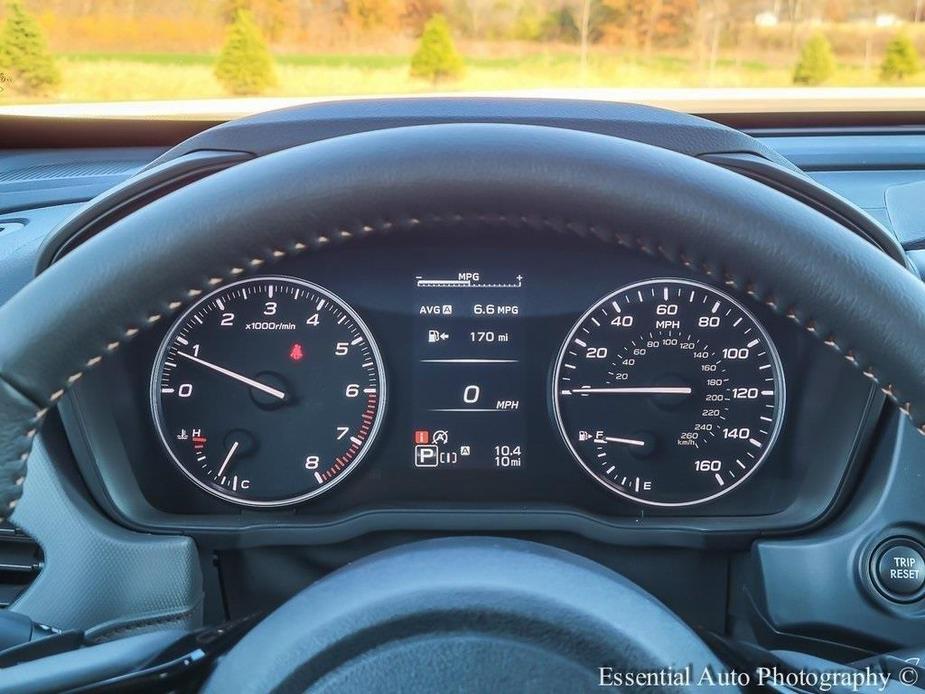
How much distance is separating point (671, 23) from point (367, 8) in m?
1.08

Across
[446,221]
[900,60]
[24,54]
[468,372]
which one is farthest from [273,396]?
[900,60]

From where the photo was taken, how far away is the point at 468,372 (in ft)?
7.93

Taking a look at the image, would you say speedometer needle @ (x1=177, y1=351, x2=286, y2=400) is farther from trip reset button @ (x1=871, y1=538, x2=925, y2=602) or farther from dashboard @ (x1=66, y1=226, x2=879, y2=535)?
trip reset button @ (x1=871, y1=538, x2=925, y2=602)

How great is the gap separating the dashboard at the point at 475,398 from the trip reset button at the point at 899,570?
0.17m

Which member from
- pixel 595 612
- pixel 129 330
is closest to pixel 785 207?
pixel 595 612

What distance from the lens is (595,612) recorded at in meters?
1.29

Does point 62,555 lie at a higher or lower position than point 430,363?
lower

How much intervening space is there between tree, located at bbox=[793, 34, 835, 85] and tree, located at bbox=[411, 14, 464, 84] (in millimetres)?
1045

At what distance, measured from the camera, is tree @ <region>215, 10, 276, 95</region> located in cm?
319

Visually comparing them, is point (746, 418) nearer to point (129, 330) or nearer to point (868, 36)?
point (129, 330)

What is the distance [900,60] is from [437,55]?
149 cm

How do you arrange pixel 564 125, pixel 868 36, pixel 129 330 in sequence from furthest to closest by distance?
pixel 868 36, pixel 564 125, pixel 129 330

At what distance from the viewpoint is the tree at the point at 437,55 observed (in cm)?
325

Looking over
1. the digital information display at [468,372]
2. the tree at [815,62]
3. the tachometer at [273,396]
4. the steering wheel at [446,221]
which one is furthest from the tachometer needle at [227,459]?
the tree at [815,62]
